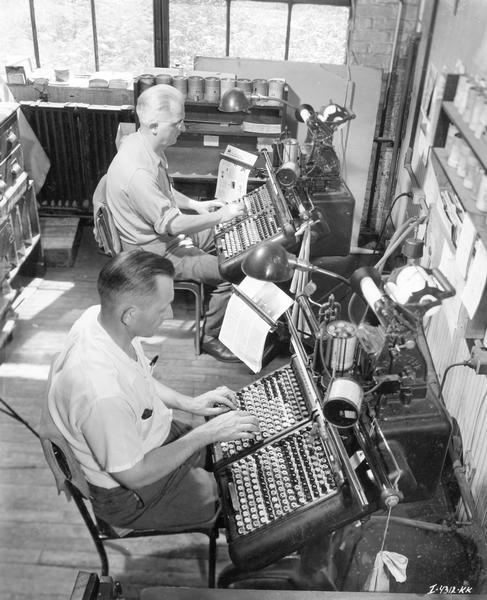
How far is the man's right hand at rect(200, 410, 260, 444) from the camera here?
235 cm

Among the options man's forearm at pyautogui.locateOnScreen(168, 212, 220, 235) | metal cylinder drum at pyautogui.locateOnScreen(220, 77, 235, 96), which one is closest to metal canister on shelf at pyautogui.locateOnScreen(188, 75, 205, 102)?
metal cylinder drum at pyautogui.locateOnScreen(220, 77, 235, 96)

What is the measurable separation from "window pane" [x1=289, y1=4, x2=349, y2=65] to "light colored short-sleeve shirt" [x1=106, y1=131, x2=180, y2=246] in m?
2.20

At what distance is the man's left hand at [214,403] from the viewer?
260 cm

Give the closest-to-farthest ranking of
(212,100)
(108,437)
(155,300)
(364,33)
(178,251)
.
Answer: (108,437)
(155,300)
(178,251)
(212,100)
(364,33)

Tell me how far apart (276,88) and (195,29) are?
116cm

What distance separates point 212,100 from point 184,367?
1997 millimetres

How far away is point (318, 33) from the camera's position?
5531 millimetres

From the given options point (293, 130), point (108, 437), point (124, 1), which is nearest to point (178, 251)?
point (293, 130)

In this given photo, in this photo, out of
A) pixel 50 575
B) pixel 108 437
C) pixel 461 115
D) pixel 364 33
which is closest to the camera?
pixel 108 437

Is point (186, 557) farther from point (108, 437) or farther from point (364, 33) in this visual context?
point (364, 33)

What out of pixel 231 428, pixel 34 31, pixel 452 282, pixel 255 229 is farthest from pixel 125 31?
pixel 231 428

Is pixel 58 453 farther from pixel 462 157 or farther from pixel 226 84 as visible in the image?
pixel 226 84

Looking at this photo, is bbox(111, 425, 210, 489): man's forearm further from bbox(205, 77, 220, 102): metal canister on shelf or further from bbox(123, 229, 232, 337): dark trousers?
bbox(205, 77, 220, 102): metal canister on shelf

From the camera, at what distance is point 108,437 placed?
83.4 inches
